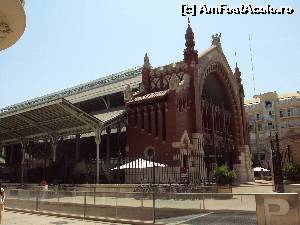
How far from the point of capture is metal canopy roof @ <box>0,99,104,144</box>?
3512 centimetres

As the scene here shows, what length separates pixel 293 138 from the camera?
40562 millimetres

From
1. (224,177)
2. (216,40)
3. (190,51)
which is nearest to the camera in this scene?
(224,177)

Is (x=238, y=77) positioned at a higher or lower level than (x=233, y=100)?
higher

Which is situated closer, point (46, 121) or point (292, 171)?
point (292, 171)

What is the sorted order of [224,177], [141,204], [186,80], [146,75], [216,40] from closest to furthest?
[141,204] → [224,177] → [186,80] → [146,75] → [216,40]

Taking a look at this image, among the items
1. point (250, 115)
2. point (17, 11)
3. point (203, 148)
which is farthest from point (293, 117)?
point (17, 11)

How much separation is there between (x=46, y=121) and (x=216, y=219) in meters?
31.1

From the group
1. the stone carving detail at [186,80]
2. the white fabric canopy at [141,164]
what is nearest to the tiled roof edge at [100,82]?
the stone carving detail at [186,80]

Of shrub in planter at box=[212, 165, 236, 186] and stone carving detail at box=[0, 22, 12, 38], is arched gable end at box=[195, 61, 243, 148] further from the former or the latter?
stone carving detail at box=[0, 22, 12, 38]

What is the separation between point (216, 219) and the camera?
38.2 ft

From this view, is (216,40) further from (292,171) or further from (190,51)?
(292,171)

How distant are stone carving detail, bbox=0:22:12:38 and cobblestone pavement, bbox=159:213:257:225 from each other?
8.41 metres

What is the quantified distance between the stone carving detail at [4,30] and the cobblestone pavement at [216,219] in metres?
8.41

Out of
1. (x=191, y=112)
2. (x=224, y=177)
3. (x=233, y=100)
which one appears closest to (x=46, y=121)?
(x=191, y=112)
